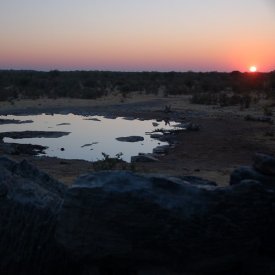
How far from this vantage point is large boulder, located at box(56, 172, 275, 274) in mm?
5211

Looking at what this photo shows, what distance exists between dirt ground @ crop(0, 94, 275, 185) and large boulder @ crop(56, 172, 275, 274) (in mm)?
4889

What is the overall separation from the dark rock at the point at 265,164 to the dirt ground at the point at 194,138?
4.32 meters

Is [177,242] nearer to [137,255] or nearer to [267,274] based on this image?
[137,255]

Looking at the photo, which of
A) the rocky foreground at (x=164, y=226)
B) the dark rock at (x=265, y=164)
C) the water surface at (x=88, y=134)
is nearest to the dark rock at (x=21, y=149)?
the water surface at (x=88, y=134)

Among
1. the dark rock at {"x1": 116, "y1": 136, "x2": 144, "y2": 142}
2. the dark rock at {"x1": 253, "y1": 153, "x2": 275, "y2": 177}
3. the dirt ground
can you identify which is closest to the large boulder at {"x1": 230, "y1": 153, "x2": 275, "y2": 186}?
the dark rock at {"x1": 253, "y1": 153, "x2": 275, "y2": 177}

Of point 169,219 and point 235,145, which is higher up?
point 169,219

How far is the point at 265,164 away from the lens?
5867mm

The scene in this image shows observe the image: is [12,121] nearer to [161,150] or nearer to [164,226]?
[161,150]

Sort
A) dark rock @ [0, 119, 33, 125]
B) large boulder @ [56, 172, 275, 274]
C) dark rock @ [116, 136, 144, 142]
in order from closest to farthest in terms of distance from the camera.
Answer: large boulder @ [56, 172, 275, 274] < dark rock @ [116, 136, 144, 142] < dark rock @ [0, 119, 33, 125]

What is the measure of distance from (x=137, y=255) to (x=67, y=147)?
10.9m

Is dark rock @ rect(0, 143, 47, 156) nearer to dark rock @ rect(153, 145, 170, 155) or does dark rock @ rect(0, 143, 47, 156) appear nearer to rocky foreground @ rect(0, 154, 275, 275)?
dark rock @ rect(153, 145, 170, 155)

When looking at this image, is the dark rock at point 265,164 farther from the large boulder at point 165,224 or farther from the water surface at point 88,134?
the water surface at point 88,134

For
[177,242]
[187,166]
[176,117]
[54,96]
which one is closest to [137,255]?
[177,242]

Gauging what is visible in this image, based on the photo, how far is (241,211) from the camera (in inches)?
207
